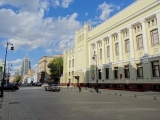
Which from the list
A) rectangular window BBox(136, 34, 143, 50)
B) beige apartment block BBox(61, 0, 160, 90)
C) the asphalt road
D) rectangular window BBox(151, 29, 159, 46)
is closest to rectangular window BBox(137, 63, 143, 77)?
beige apartment block BBox(61, 0, 160, 90)

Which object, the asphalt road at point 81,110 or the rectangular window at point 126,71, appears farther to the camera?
the rectangular window at point 126,71

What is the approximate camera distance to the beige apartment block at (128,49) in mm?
24953

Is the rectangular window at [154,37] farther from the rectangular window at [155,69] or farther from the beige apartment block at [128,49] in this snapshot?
the rectangular window at [155,69]

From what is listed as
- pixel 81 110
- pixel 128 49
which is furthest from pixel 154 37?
pixel 81 110

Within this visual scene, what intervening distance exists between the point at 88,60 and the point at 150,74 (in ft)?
71.0

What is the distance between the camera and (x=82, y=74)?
45.5 meters

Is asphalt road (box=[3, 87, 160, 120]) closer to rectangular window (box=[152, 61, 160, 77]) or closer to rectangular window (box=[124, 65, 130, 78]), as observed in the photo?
rectangular window (box=[152, 61, 160, 77])

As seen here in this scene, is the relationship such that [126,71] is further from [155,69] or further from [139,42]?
[155,69]

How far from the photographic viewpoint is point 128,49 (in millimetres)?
30391

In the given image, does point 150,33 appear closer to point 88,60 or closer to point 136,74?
point 136,74

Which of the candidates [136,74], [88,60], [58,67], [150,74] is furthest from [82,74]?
[58,67]

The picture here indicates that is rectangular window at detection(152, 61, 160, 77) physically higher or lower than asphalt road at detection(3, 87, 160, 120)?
higher

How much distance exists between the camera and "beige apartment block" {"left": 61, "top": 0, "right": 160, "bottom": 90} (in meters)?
25.0

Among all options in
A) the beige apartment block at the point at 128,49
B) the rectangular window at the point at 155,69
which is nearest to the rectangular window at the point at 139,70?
the beige apartment block at the point at 128,49
